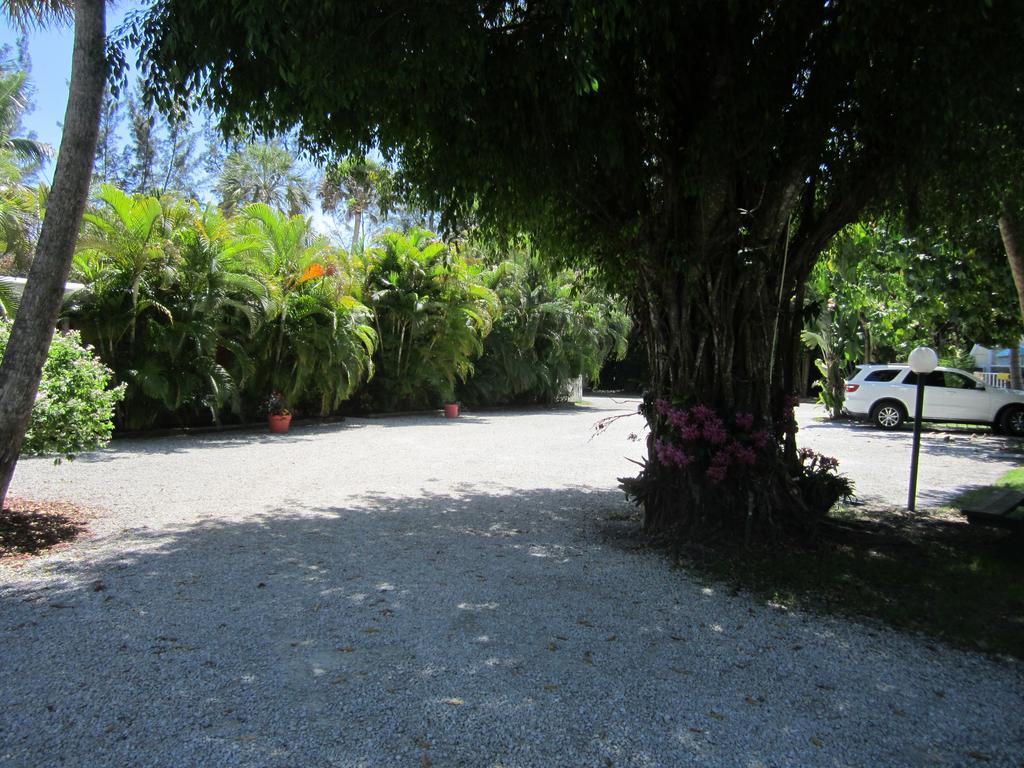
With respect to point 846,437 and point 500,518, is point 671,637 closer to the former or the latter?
point 500,518

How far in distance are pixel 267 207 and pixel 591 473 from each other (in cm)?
854

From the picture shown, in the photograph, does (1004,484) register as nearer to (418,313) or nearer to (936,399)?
(936,399)

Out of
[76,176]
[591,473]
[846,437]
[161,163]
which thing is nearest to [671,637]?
[76,176]

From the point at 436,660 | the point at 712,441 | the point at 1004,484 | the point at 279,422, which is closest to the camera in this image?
the point at 436,660

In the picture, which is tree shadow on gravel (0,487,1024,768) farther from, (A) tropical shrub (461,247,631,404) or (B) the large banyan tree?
(A) tropical shrub (461,247,631,404)

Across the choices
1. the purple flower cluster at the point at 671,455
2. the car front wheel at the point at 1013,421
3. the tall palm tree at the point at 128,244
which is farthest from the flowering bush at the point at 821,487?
the car front wheel at the point at 1013,421

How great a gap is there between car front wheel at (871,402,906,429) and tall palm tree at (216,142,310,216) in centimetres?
3160

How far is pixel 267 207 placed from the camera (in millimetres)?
14188

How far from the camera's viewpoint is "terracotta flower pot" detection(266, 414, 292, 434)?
46.6 ft

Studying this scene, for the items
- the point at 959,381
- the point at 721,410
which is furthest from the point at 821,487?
the point at 959,381

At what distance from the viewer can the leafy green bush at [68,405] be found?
6098 millimetres

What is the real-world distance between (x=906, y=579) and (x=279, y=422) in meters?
11.7

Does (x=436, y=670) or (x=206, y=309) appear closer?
(x=436, y=670)

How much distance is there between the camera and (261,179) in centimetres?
4109
